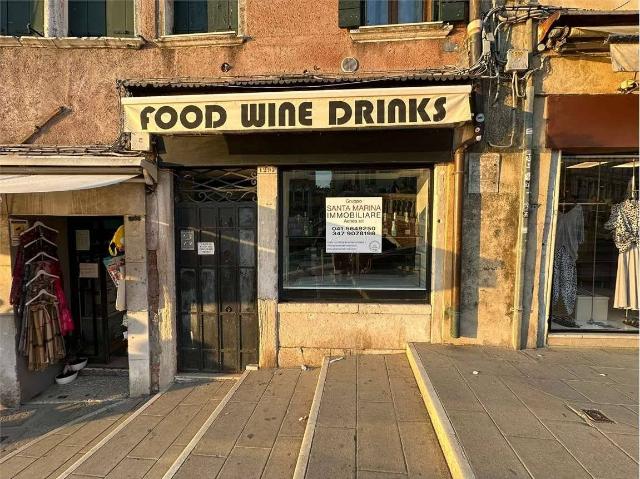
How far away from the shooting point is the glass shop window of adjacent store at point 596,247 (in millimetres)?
4594

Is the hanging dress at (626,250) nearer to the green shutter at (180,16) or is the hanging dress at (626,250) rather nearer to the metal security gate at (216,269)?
the metal security gate at (216,269)

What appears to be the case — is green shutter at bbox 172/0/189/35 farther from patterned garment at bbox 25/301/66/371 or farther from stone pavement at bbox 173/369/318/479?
stone pavement at bbox 173/369/318/479

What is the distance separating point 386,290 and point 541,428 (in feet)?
7.50

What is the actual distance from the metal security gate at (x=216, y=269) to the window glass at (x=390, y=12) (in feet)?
8.85

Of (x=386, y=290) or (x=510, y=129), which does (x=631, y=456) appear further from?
(x=510, y=129)

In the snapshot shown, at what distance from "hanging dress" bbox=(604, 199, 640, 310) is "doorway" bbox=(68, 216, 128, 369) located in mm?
7396

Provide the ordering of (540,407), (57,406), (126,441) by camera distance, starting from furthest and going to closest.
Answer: (57,406), (126,441), (540,407)

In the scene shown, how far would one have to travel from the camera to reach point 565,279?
190 inches

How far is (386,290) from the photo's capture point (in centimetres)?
472

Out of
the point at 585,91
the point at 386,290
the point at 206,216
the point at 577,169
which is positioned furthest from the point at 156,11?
the point at 577,169

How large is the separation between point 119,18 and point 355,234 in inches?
179

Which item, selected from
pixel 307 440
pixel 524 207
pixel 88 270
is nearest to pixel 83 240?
pixel 88 270

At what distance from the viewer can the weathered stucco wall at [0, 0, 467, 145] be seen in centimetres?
451

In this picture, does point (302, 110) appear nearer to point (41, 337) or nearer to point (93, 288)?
point (93, 288)
